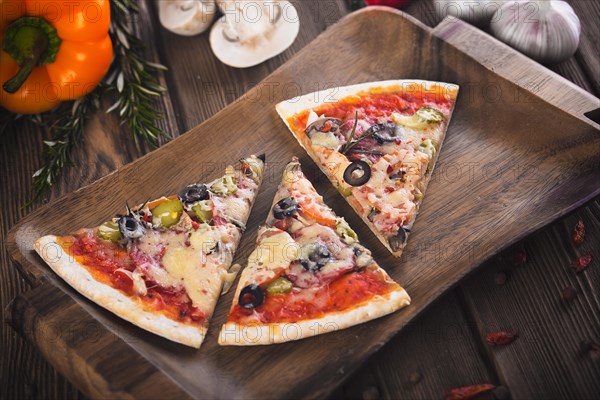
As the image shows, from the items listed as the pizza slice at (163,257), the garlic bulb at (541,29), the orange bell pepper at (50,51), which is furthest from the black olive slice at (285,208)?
the garlic bulb at (541,29)

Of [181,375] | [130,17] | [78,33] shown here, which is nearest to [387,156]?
[181,375]

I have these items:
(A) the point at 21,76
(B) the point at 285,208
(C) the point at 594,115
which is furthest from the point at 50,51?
(C) the point at 594,115

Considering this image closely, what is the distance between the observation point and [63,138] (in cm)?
583

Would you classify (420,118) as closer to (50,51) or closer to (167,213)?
(167,213)

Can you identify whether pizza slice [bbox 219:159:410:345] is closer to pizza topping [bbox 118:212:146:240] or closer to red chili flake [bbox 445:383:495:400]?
red chili flake [bbox 445:383:495:400]

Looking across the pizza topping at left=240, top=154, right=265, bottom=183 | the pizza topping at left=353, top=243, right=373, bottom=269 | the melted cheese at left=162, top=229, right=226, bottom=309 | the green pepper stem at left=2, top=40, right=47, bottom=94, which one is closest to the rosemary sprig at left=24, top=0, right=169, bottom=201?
the green pepper stem at left=2, top=40, right=47, bottom=94

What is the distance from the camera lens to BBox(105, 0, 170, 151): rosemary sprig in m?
5.87

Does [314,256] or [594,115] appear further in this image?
[594,115]

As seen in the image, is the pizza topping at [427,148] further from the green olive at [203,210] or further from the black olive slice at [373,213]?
the green olive at [203,210]

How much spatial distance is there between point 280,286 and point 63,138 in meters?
2.58

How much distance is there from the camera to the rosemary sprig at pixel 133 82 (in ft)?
19.2

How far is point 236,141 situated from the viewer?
5469 millimetres

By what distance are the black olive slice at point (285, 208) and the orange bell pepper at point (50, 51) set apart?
2246 mm

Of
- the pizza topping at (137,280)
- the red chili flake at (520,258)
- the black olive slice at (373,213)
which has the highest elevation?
the pizza topping at (137,280)
